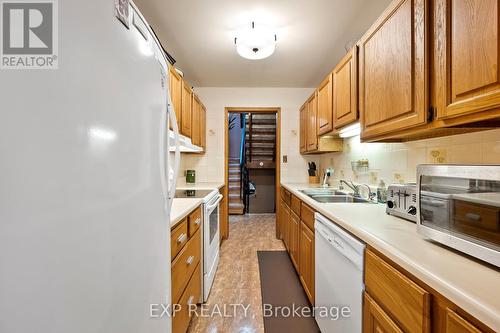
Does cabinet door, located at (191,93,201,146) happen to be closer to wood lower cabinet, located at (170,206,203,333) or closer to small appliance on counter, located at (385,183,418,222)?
wood lower cabinet, located at (170,206,203,333)

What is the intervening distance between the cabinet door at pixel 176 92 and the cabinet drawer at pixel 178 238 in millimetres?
1136

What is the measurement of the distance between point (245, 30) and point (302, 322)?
95.9 inches

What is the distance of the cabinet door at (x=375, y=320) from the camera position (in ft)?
2.66

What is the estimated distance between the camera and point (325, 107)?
2316 mm

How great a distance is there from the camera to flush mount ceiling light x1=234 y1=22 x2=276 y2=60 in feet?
6.46

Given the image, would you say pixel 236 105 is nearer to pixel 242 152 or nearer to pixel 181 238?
pixel 242 152

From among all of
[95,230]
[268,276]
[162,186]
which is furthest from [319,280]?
[95,230]

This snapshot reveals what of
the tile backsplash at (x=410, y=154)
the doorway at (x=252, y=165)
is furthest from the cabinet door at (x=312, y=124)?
the doorway at (x=252, y=165)

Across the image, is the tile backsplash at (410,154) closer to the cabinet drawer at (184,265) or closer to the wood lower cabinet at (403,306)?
the wood lower cabinet at (403,306)

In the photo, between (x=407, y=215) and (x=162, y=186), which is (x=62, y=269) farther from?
(x=407, y=215)

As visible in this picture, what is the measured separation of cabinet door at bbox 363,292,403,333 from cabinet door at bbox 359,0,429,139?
2.64 feet

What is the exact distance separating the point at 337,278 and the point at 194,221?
3.31ft

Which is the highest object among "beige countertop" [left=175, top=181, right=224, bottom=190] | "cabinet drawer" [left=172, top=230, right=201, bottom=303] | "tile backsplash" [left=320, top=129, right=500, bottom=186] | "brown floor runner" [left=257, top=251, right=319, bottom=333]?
"tile backsplash" [left=320, top=129, right=500, bottom=186]

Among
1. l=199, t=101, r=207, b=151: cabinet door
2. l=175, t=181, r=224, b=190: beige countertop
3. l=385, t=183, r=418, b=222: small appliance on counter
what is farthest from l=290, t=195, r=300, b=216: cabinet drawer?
l=199, t=101, r=207, b=151: cabinet door
